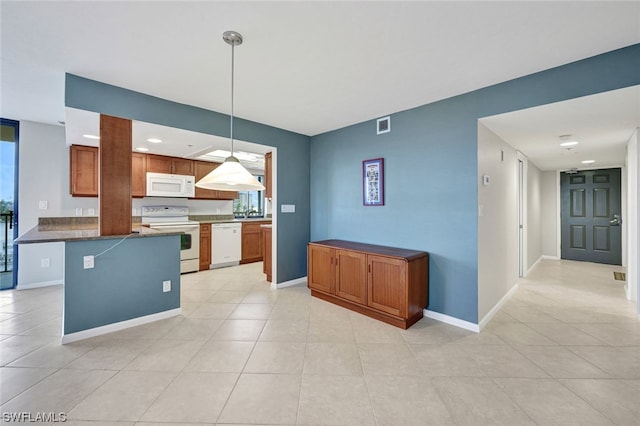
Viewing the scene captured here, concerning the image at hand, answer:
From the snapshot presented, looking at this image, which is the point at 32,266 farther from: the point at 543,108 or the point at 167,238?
the point at 543,108

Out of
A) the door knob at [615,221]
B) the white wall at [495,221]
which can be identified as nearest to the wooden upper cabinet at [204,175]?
the white wall at [495,221]

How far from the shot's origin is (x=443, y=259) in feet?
9.85

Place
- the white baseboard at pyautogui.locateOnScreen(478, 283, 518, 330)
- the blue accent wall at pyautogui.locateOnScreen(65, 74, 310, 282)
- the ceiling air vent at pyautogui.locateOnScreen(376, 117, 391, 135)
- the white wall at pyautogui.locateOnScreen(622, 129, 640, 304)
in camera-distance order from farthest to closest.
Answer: the ceiling air vent at pyautogui.locateOnScreen(376, 117, 391, 135) → the white wall at pyautogui.locateOnScreen(622, 129, 640, 304) → the white baseboard at pyautogui.locateOnScreen(478, 283, 518, 330) → the blue accent wall at pyautogui.locateOnScreen(65, 74, 310, 282)

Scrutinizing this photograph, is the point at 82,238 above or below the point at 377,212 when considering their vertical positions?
below

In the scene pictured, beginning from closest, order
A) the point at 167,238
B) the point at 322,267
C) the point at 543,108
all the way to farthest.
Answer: the point at 543,108 → the point at 167,238 → the point at 322,267

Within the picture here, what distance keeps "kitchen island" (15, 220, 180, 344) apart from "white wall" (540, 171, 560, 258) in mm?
7849

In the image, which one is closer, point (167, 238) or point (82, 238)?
point (82, 238)

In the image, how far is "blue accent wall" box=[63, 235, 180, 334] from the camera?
249cm

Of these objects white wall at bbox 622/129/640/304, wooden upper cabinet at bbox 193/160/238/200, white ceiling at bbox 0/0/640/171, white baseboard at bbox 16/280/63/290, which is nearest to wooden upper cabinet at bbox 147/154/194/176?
wooden upper cabinet at bbox 193/160/238/200

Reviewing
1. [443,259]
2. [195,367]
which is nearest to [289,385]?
[195,367]

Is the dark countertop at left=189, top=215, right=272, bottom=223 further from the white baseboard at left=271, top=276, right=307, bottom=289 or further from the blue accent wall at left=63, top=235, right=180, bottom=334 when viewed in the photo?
the blue accent wall at left=63, top=235, right=180, bottom=334

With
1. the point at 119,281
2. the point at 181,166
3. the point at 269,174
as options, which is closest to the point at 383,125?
the point at 269,174

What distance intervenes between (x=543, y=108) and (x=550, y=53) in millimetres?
493

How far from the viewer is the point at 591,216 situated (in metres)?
5.87
